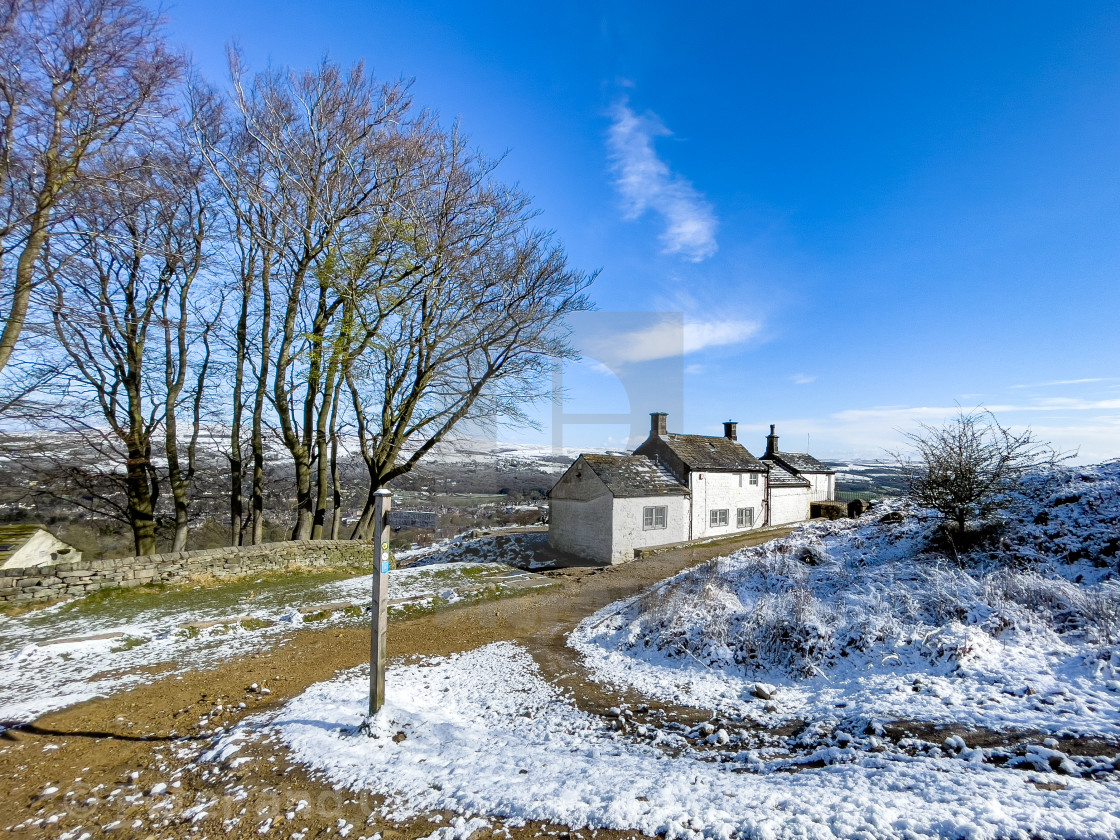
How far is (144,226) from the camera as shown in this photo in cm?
1277

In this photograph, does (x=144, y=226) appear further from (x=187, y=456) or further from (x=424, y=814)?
(x=424, y=814)

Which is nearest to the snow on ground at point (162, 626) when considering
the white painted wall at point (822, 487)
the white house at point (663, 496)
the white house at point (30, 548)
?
the white house at point (30, 548)

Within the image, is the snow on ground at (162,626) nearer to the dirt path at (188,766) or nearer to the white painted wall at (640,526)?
the dirt path at (188,766)

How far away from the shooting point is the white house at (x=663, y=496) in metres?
22.1

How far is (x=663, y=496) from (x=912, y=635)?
1681cm

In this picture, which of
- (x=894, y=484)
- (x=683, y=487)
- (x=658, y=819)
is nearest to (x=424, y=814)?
(x=658, y=819)

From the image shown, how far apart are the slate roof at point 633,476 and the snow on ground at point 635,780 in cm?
1653

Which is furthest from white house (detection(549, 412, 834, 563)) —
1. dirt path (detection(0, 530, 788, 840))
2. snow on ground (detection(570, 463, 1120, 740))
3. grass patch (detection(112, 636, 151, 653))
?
grass patch (detection(112, 636, 151, 653))

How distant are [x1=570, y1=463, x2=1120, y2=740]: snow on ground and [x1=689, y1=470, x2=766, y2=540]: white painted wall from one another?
14.1 meters

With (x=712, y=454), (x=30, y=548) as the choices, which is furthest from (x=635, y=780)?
(x=712, y=454)

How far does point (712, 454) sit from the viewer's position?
1090 inches

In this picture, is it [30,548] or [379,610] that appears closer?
[379,610]

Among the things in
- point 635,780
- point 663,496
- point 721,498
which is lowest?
point 635,780

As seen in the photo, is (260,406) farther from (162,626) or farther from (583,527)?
(583,527)
